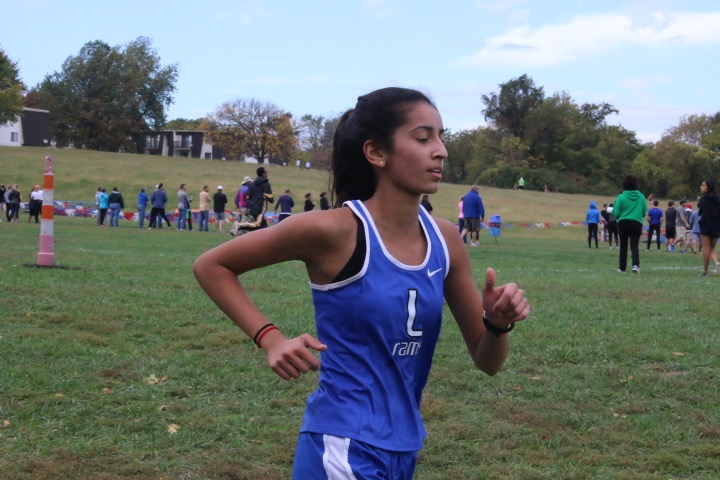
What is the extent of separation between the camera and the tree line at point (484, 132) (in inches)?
3679

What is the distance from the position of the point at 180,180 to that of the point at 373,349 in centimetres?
6867

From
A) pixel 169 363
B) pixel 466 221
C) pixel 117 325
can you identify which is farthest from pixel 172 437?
pixel 466 221

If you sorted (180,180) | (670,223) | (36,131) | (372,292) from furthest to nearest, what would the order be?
(36,131), (180,180), (670,223), (372,292)

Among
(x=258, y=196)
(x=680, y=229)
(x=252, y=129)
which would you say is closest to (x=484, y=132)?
(x=252, y=129)

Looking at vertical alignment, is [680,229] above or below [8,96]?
below

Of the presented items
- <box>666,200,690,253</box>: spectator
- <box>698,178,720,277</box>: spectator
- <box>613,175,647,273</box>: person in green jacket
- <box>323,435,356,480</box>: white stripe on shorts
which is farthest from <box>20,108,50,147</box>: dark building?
<box>323,435,356,480</box>: white stripe on shorts

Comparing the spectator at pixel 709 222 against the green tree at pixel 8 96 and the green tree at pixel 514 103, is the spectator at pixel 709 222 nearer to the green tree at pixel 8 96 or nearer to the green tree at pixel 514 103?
the green tree at pixel 8 96

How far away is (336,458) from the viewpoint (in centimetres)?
264

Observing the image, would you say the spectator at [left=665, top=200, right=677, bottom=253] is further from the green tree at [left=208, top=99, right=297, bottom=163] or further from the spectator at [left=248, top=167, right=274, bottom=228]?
the green tree at [left=208, top=99, right=297, bottom=163]

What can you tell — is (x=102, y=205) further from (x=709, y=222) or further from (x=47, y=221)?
(x=709, y=222)

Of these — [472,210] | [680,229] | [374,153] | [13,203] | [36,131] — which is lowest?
[13,203]

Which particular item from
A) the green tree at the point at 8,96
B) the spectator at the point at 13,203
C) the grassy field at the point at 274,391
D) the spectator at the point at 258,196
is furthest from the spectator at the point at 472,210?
the green tree at the point at 8,96

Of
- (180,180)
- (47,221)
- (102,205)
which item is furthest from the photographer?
(180,180)

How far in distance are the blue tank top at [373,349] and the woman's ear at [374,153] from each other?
0.82ft
